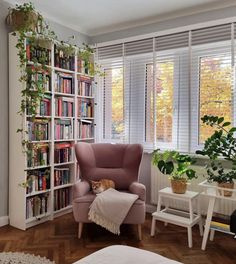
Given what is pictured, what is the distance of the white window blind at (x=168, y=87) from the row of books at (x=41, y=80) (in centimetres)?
104

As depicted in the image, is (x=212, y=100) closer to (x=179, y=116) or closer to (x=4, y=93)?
(x=179, y=116)

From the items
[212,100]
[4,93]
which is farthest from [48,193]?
A: [212,100]

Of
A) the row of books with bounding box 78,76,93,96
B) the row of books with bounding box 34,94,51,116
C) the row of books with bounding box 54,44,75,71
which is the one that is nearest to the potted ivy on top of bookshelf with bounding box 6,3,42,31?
the row of books with bounding box 54,44,75,71

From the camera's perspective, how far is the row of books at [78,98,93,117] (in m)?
3.62

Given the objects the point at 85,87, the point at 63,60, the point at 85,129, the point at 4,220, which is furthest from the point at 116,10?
the point at 4,220

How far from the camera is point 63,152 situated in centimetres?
334

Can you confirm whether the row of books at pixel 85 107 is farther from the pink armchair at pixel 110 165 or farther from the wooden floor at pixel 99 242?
the wooden floor at pixel 99 242

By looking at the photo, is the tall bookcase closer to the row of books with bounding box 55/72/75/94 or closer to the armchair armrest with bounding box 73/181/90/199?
the row of books with bounding box 55/72/75/94

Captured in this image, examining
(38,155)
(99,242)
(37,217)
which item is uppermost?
A: (38,155)

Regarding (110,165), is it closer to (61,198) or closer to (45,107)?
(61,198)

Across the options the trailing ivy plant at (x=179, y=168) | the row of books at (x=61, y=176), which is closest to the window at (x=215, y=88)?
the trailing ivy plant at (x=179, y=168)

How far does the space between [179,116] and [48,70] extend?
66.2 inches

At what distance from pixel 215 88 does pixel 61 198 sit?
2.34 metres

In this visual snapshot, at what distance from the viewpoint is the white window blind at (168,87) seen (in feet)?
10.0
